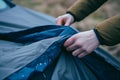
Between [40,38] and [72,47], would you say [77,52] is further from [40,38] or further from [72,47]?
[40,38]

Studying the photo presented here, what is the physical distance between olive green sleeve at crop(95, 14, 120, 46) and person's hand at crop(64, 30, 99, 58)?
0.12ft

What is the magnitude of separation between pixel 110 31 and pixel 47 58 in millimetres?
310

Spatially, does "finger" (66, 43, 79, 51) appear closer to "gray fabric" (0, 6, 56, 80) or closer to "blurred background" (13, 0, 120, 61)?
"gray fabric" (0, 6, 56, 80)

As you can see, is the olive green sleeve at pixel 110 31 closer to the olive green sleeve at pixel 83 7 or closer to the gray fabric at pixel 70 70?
the gray fabric at pixel 70 70

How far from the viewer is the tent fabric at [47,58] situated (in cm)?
136

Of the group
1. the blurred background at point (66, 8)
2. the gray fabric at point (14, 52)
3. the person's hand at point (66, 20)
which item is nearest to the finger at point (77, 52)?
the gray fabric at point (14, 52)

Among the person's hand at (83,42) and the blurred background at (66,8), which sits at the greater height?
the blurred background at (66,8)

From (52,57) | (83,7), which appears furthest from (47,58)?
(83,7)

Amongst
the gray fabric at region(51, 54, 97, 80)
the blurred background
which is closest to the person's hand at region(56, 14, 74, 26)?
the gray fabric at region(51, 54, 97, 80)

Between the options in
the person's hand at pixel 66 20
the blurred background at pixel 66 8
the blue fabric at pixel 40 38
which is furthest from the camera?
the blurred background at pixel 66 8

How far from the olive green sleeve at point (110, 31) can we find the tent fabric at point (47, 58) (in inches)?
6.3

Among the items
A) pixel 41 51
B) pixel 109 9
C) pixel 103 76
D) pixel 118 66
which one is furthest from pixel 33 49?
pixel 109 9

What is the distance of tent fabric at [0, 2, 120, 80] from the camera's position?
1363mm

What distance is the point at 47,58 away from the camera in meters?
1.42
